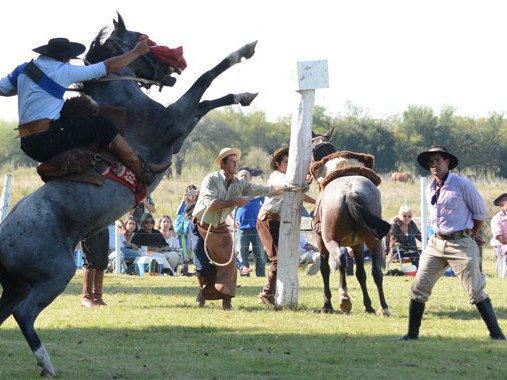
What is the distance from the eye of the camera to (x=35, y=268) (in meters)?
7.93

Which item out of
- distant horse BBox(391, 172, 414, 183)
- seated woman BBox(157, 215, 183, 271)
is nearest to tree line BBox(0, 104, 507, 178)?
distant horse BBox(391, 172, 414, 183)

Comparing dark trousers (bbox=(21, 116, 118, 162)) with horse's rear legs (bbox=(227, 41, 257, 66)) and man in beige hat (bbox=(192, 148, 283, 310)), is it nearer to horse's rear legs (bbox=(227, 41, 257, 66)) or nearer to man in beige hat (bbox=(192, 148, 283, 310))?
horse's rear legs (bbox=(227, 41, 257, 66))

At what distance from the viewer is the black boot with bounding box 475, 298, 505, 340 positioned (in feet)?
32.2

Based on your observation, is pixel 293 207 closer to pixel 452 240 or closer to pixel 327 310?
pixel 327 310

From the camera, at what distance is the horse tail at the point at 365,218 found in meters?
11.9

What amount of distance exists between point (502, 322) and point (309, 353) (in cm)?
330

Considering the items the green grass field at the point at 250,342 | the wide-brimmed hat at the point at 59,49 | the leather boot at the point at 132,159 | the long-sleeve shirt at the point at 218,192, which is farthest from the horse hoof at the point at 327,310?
the wide-brimmed hat at the point at 59,49

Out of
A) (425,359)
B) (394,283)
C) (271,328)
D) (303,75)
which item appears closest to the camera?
(425,359)

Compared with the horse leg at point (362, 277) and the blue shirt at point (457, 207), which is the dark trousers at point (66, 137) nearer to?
the blue shirt at point (457, 207)

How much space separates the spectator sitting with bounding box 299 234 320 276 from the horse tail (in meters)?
7.58

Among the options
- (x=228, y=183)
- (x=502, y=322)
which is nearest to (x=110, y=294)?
(x=228, y=183)

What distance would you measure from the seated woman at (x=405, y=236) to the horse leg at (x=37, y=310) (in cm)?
1332

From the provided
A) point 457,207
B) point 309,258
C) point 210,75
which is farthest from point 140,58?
point 309,258

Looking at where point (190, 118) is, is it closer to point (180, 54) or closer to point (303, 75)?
point (180, 54)
